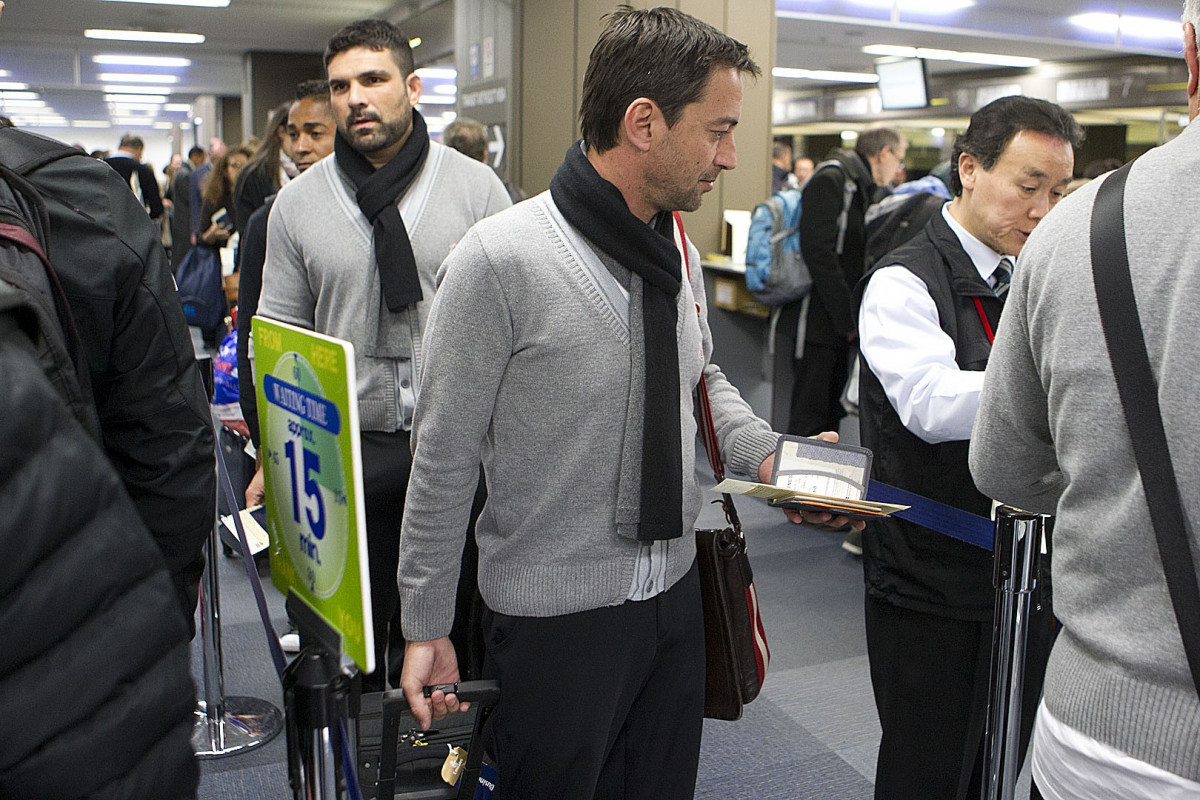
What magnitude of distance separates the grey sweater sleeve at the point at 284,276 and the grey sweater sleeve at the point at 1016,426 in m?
1.57

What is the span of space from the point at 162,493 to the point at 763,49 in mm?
5753

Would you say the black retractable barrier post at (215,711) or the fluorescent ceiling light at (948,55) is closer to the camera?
the black retractable barrier post at (215,711)

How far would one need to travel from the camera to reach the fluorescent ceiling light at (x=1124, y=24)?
33.0ft

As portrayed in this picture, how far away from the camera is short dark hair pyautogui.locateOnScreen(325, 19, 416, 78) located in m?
2.58

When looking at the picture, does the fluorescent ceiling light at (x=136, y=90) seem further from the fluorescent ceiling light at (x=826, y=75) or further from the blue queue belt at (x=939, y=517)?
the blue queue belt at (x=939, y=517)

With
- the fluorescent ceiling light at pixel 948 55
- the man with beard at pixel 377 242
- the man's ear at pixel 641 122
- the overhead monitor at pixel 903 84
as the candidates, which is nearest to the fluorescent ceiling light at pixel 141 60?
the fluorescent ceiling light at pixel 948 55

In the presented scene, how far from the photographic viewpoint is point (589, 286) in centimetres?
152

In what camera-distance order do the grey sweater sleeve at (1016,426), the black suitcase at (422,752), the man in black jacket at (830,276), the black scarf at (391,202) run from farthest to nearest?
1. the man in black jacket at (830,276)
2. the black scarf at (391,202)
3. the black suitcase at (422,752)
4. the grey sweater sleeve at (1016,426)

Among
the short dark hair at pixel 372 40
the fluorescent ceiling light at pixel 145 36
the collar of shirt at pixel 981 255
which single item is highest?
the fluorescent ceiling light at pixel 145 36

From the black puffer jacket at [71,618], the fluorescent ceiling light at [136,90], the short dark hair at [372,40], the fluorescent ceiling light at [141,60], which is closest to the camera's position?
the black puffer jacket at [71,618]

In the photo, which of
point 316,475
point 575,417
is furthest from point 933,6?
point 316,475

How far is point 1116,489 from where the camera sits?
1.07 m

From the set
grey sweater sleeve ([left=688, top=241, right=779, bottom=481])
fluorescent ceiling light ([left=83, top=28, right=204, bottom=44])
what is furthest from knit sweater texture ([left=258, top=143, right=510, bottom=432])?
fluorescent ceiling light ([left=83, top=28, right=204, bottom=44])

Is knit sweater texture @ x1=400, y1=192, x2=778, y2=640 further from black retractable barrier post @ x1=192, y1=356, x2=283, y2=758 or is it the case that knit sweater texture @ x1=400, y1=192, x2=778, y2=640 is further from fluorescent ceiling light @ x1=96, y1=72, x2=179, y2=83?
fluorescent ceiling light @ x1=96, y1=72, x2=179, y2=83
